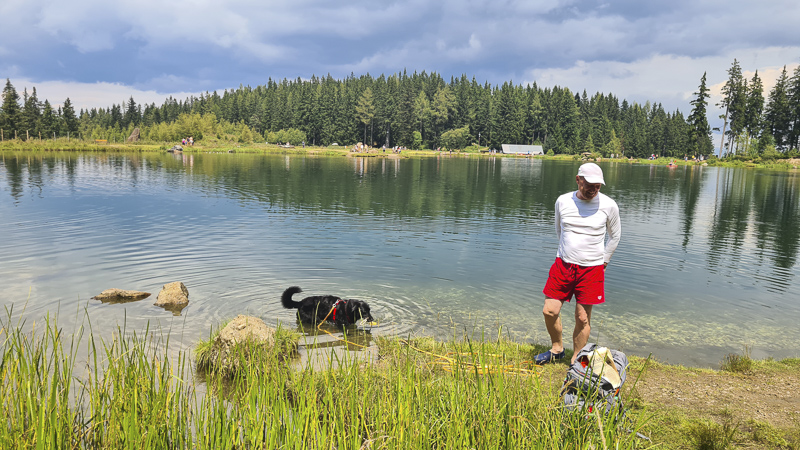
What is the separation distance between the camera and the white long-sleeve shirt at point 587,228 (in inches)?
231

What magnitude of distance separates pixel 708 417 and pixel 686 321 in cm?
532

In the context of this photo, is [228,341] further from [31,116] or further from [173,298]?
[31,116]

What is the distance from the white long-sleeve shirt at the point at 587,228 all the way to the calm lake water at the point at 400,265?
1.91 meters

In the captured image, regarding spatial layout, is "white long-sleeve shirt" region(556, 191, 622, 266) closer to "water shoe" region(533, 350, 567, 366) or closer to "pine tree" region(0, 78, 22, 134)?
"water shoe" region(533, 350, 567, 366)

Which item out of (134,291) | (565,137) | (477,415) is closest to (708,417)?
(477,415)

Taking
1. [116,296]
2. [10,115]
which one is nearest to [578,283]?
[116,296]

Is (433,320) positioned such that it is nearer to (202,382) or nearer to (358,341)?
(358,341)

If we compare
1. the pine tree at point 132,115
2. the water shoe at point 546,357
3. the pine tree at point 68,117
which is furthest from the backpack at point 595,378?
the pine tree at point 132,115

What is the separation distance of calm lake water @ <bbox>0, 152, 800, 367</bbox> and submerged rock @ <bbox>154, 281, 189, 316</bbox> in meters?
0.24

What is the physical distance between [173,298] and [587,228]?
7.70 metres

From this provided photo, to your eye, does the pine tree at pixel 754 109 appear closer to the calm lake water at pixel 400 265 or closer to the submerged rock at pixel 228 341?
the calm lake water at pixel 400 265

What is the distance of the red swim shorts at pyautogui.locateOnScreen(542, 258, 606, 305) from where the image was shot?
234 inches

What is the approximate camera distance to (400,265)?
13.5 metres

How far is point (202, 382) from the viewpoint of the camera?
642 cm
